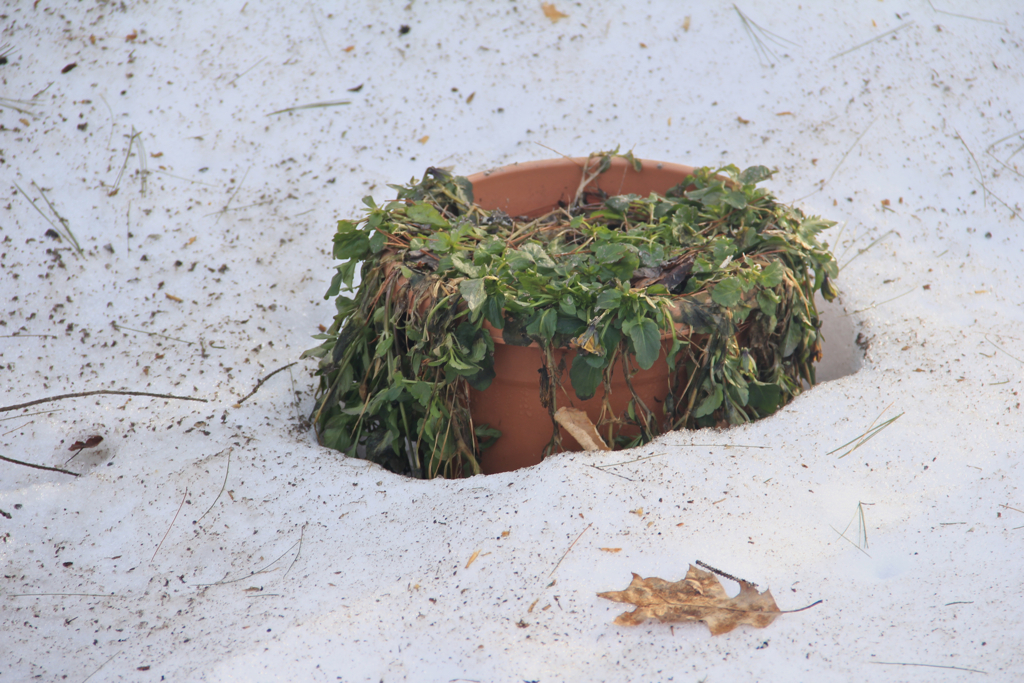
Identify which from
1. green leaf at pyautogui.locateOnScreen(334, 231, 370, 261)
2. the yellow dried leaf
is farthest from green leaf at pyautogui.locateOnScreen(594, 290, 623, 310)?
the yellow dried leaf

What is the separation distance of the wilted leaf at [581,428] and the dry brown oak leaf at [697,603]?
0.38 meters

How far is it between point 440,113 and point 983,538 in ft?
6.82

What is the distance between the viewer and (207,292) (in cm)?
217

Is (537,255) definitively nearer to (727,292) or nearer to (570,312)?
(570,312)

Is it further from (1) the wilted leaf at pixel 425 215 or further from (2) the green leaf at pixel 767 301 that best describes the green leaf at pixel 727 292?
(1) the wilted leaf at pixel 425 215

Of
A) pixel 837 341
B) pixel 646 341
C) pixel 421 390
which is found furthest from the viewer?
pixel 837 341

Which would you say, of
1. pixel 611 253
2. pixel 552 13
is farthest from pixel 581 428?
pixel 552 13

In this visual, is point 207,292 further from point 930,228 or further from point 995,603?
point 930,228

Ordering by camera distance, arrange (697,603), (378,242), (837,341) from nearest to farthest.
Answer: (697,603) < (378,242) < (837,341)

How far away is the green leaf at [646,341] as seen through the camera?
143 cm

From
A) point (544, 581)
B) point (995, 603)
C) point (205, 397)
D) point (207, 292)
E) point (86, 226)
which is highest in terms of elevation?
point (86, 226)

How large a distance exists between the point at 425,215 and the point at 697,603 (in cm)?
98

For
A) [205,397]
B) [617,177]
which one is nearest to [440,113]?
[617,177]

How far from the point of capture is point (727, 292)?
150 cm
